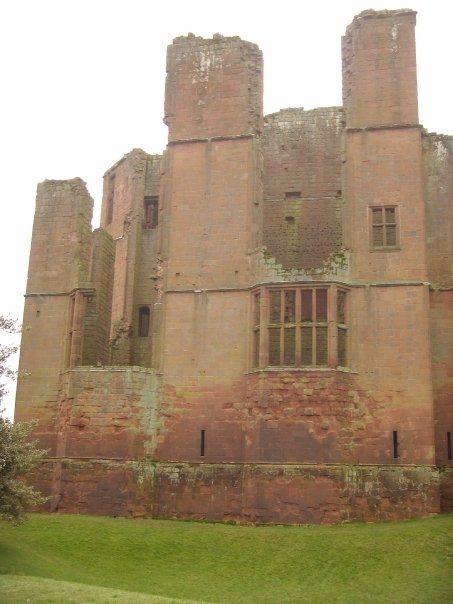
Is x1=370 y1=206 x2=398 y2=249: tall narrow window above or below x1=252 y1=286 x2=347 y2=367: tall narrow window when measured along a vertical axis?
above

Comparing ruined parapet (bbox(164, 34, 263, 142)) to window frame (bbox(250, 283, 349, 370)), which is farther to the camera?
ruined parapet (bbox(164, 34, 263, 142))

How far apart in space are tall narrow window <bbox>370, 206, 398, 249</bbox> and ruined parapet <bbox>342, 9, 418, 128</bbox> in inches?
115

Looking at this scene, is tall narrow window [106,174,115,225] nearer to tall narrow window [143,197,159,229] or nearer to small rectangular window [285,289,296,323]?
tall narrow window [143,197,159,229]

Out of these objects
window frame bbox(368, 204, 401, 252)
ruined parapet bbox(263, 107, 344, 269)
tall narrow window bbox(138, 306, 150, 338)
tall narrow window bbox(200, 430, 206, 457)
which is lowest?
tall narrow window bbox(200, 430, 206, 457)

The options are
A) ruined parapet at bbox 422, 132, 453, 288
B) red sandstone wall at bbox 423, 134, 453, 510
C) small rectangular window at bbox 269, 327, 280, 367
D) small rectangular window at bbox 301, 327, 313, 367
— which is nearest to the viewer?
small rectangular window at bbox 269, 327, 280, 367

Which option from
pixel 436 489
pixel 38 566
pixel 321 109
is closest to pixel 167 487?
pixel 38 566

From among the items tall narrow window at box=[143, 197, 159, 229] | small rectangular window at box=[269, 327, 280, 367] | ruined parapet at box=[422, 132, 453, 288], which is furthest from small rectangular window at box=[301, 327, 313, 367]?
tall narrow window at box=[143, 197, 159, 229]

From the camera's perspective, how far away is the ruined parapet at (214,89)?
26.4m

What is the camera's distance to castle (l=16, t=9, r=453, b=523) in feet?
74.8

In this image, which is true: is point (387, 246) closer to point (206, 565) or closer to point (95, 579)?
point (206, 565)

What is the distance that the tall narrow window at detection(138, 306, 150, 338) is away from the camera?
33.5 m

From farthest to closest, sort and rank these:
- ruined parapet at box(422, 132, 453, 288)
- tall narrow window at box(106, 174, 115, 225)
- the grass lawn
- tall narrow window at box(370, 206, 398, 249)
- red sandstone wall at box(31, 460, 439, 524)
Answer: tall narrow window at box(106, 174, 115, 225) < ruined parapet at box(422, 132, 453, 288) < tall narrow window at box(370, 206, 398, 249) < red sandstone wall at box(31, 460, 439, 524) < the grass lawn

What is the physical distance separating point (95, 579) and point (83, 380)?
304 inches

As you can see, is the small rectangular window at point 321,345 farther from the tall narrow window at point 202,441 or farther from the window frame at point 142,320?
the window frame at point 142,320
